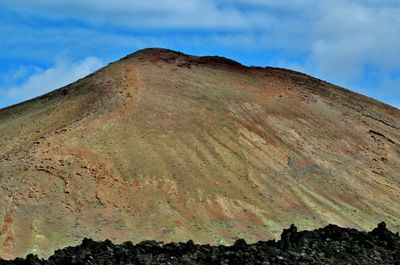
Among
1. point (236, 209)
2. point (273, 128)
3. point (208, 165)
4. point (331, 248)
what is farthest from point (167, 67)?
point (331, 248)

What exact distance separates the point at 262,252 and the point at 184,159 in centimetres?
2104

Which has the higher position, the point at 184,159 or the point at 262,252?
the point at 184,159

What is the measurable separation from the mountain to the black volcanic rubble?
10.5 metres

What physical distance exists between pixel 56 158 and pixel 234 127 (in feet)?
44.0

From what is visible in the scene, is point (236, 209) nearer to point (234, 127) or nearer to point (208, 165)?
point (208, 165)

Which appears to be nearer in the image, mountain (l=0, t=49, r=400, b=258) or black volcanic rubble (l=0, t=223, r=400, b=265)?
black volcanic rubble (l=0, t=223, r=400, b=265)

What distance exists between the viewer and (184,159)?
45.6 m

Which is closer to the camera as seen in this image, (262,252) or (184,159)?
(262,252)

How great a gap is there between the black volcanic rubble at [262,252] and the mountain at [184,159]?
34.3ft

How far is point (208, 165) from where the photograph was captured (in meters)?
46.1

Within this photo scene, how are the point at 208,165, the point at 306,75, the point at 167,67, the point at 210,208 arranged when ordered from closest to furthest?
the point at 210,208, the point at 208,165, the point at 167,67, the point at 306,75

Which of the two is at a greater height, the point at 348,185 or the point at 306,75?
the point at 306,75

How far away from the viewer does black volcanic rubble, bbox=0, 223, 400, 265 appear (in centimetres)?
2409

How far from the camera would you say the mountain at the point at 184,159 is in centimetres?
3931
